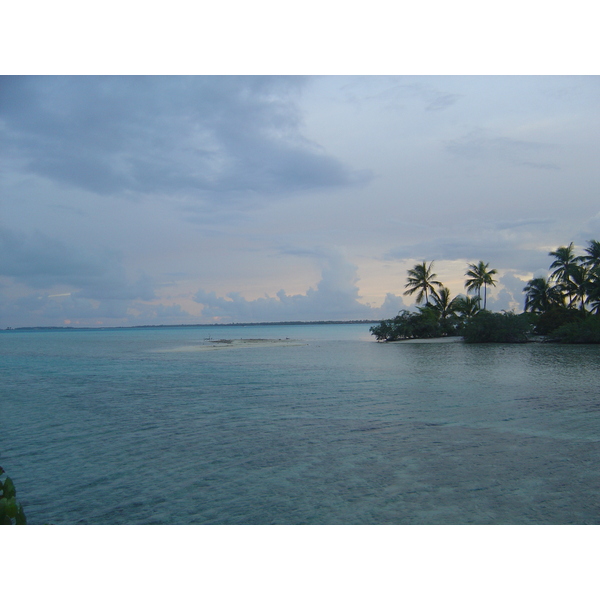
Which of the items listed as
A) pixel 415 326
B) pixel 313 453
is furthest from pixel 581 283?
pixel 313 453

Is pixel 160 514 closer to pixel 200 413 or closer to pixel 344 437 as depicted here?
pixel 344 437

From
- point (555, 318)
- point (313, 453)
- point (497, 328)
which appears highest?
point (555, 318)

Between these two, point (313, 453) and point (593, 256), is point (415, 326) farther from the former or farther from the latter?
point (313, 453)

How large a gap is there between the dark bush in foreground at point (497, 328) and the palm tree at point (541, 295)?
5.74 m

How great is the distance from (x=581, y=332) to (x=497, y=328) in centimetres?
692

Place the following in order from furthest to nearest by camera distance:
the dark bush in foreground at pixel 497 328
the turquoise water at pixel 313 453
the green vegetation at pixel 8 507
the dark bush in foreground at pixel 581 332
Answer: the dark bush in foreground at pixel 497 328, the dark bush in foreground at pixel 581 332, the turquoise water at pixel 313 453, the green vegetation at pixel 8 507

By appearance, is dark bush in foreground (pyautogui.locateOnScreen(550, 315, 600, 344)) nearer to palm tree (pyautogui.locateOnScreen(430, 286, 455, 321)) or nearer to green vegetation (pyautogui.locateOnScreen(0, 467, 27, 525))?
palm tree (pyautogui.locateOnScreen(430, 286, 455, 321))

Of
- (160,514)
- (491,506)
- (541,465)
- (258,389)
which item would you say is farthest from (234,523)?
(258,389)

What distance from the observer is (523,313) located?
136 ft

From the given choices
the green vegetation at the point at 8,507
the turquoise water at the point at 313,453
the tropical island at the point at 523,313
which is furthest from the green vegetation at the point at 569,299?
the green vegetation at the point at 8,507

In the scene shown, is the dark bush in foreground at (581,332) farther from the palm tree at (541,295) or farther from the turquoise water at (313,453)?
the turquoise water at (313,453)

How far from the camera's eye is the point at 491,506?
552 centimetres

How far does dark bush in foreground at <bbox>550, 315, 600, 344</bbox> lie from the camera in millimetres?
32531

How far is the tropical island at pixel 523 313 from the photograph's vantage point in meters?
35.6
